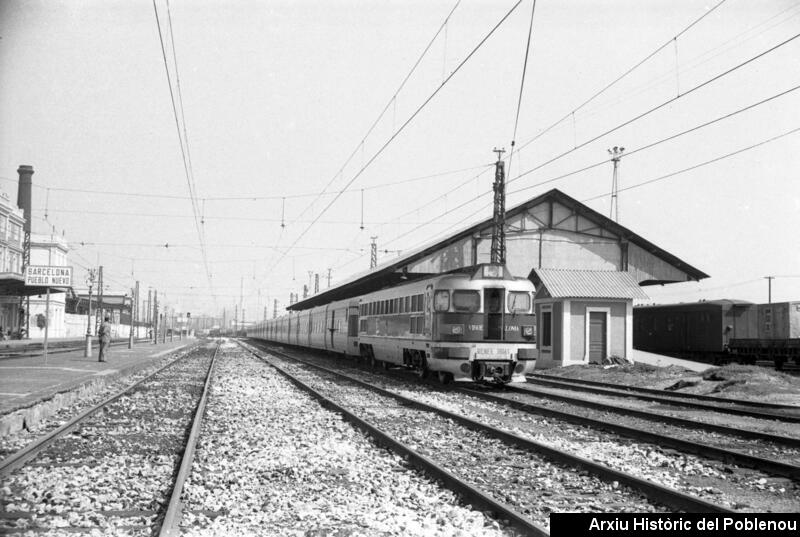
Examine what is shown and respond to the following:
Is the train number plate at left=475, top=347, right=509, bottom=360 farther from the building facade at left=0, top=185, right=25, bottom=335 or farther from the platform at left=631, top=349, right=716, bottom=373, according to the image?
the building facade at left=0, top=185, right=25, bottom=335

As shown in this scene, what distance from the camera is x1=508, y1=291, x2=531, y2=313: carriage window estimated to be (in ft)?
59.3

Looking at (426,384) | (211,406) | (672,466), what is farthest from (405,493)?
(426,384)

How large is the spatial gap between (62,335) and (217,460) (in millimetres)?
71793

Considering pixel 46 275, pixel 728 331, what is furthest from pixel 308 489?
pixel 728 331

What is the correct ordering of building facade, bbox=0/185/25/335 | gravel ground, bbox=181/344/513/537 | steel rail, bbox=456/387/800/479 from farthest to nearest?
building facade, bbox=0/185/25/335, steel rail, bbox=456/387/800/479, gravel ground, bbox=181/344/513/537

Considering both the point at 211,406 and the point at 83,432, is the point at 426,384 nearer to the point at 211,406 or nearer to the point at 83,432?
the point at 211,406

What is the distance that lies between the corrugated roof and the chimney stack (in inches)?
2272

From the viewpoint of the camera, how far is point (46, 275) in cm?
2105

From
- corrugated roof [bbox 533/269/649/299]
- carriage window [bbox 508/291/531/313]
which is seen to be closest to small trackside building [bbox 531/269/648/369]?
corrugated roof [bbox 533/269/649/299]

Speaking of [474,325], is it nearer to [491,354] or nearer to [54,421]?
[491,354]

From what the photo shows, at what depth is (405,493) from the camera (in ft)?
22.8

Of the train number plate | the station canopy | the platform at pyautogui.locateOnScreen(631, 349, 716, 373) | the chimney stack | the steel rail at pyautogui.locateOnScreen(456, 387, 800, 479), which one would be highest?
the chimney stack

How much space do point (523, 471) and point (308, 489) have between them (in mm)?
2565

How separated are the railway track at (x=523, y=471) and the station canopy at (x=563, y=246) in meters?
20.4
